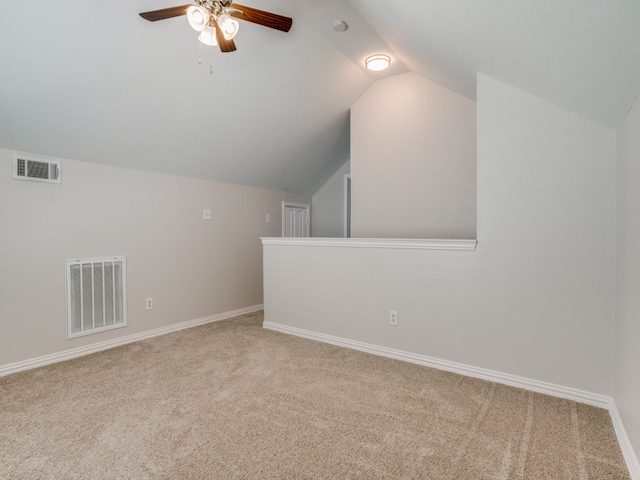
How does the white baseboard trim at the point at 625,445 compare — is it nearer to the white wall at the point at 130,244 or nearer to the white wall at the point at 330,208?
the white wall at the point at 130,244

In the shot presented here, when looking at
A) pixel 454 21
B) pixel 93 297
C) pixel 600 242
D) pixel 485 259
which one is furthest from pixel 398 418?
pixel 93 297

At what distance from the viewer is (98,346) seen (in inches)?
116

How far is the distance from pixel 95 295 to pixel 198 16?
251 centimetres

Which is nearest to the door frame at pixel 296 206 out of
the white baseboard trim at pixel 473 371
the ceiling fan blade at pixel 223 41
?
the white baseboard trim at pixel 473 371

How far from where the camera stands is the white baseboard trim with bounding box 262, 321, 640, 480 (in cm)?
157

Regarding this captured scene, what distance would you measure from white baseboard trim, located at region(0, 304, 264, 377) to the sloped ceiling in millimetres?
1647

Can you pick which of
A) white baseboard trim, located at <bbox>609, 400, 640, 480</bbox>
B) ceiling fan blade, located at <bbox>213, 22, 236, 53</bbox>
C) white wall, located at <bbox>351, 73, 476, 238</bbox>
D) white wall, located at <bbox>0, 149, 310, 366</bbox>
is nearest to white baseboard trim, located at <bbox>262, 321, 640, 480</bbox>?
white baseboard trim, located at <bbox>609, 400, 640, 480</bbox>

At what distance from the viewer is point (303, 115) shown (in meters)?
3.73

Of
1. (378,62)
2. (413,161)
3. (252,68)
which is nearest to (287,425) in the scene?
(252,68)

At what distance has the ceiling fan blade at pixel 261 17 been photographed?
1.81m

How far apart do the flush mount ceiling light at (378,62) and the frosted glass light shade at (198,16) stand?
1.94m

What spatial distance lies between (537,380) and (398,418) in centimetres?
105

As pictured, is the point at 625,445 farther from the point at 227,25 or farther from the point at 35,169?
the point at 35,169

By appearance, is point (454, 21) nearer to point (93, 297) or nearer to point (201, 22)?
point (201, 22)
